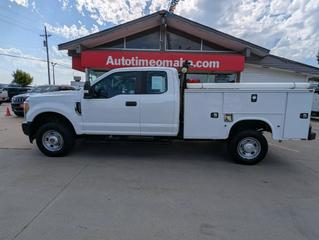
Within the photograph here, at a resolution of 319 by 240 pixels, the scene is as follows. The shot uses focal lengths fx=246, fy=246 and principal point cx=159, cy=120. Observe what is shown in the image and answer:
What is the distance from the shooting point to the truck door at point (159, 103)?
18.6 ft

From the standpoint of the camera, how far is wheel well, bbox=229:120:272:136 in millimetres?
5680

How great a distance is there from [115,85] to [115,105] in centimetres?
48

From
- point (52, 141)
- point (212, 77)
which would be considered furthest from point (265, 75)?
point (52, 141)

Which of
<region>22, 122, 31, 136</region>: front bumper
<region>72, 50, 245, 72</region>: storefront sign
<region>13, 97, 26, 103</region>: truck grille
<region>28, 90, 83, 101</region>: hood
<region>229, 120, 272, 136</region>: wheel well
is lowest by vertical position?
<region>22, 122, 31, 136</region>: front bumper

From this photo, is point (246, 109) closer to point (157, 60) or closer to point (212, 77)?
point (157, 60)

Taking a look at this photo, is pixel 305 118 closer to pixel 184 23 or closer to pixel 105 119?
pixel 105 119

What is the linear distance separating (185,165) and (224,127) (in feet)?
4.11

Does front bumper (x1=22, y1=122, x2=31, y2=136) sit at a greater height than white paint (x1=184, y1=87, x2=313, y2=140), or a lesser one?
lesser

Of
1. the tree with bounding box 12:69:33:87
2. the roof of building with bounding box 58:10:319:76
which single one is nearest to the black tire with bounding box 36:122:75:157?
the roof of building with bounding box 58:10:319:76

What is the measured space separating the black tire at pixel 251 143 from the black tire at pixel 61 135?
3868 millimetres

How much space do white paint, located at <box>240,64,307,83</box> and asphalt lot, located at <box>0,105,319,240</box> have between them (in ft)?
30.4

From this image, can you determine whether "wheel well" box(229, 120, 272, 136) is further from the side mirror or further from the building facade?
the building facade

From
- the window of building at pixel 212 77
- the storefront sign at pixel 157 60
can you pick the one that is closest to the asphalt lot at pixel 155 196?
the storefront sign at pixel 157 60

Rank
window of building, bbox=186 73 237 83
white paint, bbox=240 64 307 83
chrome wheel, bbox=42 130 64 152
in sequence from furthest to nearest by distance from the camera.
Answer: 1. white paint, bbox=240 64 307 83
2. window of building, bbox=186 73 237 83
3. chrome wheel, bbox=42 130 64 152
